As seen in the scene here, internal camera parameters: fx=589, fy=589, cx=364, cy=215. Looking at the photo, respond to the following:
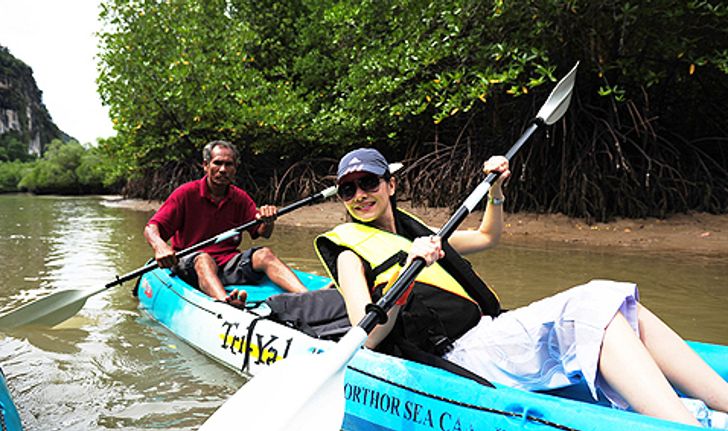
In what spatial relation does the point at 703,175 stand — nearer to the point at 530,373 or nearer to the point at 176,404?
the point at 530,373

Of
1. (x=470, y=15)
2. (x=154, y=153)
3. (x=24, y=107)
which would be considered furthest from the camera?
(x=24, y=107)

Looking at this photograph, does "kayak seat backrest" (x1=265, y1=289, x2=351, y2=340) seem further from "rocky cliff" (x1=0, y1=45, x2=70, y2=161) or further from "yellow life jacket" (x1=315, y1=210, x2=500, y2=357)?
"rocky cliff" (x1=0, y1=45, x2=70, y2=161)

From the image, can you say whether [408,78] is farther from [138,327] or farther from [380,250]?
[380,250]

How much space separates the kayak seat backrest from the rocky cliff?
70.4 m

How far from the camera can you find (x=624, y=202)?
6.87 meters

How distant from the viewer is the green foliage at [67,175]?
2860cm

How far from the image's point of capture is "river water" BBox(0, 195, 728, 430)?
2.49m

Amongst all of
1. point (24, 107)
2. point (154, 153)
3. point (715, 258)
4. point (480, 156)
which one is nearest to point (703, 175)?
point (715, 258)

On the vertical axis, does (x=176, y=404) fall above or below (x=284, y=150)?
below

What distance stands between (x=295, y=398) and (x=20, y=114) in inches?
3310

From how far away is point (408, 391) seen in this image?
193 cm

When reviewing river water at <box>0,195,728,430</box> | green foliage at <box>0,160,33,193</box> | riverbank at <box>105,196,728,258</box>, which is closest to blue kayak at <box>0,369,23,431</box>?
river water at <box>0,195,728,430</box>

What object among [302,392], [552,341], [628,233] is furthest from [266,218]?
[628,233]

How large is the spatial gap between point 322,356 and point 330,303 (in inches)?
43.4
